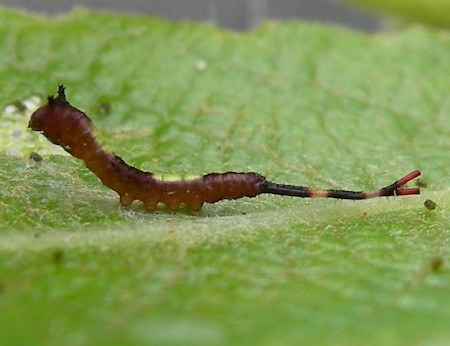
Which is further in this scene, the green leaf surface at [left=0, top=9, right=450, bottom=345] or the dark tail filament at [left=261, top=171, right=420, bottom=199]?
the dark tail filament at [left=261, top=171, right=420, bottom=199]

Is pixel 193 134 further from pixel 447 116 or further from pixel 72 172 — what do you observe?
pixel 447 116

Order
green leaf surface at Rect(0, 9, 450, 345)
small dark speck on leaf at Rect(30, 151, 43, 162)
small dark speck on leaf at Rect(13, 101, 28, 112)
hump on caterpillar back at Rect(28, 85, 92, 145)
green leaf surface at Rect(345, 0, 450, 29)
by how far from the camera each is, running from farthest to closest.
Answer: green leaf surface at Rect(345, 0, 450, 29), small dark speck on leaf at Rect(13, 101, 28, 112), small dark speck on leaf at Rect(30, 151, 43, 162), hump on caterpillar back at Rect(28, 85, 92, 145), green leaf surface at Rect(0, 9, 450, 345)

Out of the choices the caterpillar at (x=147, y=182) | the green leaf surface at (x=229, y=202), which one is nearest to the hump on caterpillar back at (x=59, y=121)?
the caterpillar at (x=147, y=182)

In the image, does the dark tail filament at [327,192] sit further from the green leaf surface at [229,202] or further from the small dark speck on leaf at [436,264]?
the small dark speck on leaf at [436,264]

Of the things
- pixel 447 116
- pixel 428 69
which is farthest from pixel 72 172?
pixel 428 69

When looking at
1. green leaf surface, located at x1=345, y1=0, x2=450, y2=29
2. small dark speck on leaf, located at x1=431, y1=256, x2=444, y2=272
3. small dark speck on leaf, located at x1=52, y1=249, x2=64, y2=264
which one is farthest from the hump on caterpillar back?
green leaf surface, located at x1=345, y1=0, x2=450, y2=29

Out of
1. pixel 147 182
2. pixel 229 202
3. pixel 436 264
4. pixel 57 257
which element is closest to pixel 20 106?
pixel 147 182

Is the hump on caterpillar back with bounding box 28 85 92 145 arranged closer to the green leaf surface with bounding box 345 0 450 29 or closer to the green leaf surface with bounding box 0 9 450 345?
the green leaf surface with bounding box 0 9 450 345

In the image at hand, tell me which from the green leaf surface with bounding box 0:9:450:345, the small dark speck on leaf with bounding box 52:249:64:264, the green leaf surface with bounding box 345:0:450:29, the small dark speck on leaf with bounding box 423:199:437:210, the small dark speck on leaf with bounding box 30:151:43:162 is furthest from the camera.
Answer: the green leaf surface with bounding box 345:0:450:29
